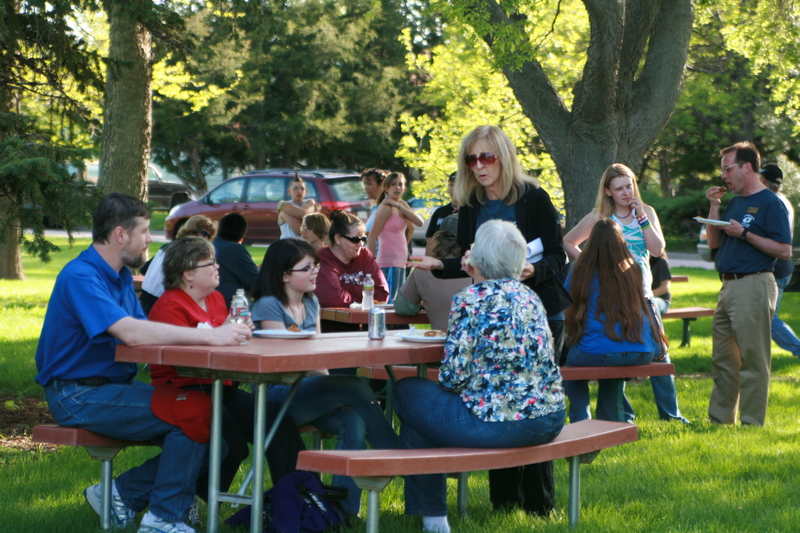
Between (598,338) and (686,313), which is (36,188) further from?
(686,313)

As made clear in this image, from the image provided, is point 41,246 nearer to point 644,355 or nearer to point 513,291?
point 513,291

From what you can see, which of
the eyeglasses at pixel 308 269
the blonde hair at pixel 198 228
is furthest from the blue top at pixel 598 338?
the blonde hair at pixel 198 228

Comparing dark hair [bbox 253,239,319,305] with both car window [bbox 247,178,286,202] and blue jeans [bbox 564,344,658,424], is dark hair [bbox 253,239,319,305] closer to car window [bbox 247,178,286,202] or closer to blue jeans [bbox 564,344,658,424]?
blue jeans [bbox 564,344,658,424]

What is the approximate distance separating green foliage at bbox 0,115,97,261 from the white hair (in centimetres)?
302

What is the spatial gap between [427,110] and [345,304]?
31.0 meters

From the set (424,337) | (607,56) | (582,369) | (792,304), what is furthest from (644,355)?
(792,304)

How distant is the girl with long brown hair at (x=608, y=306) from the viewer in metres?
6.04

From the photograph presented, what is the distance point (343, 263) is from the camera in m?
7.49

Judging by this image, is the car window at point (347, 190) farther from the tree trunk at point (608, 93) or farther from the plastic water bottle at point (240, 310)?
the plastic water bottle at point (240, 310)

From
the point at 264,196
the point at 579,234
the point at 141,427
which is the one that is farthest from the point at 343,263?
the point at 264,196

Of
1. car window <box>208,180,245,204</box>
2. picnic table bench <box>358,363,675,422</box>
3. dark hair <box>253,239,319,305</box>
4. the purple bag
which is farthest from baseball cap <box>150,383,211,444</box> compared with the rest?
car window <box>208,180,245,204</box>

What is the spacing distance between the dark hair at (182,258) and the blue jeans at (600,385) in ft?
8.89

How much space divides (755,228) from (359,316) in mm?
2937

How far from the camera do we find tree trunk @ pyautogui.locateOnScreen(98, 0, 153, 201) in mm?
9492
